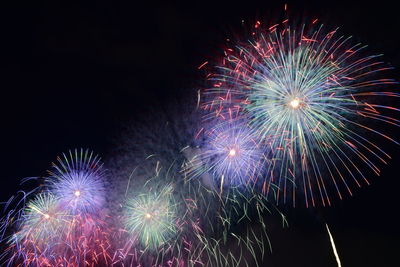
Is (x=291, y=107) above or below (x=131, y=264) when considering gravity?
above

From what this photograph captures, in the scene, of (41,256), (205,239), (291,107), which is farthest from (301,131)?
(41,256)

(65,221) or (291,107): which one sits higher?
(291,107)

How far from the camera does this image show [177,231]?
14156 mm

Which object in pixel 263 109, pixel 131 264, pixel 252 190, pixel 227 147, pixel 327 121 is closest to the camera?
pixel 327 121

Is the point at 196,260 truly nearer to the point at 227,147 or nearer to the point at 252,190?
the point at 252,190

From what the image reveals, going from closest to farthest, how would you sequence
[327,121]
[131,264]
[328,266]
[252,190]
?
1. [327,121]
2. [252,190]
3. [131,264]
4. [328,266]

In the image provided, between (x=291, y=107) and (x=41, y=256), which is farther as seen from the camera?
(x=41, y=256)

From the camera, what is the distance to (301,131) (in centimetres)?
1122

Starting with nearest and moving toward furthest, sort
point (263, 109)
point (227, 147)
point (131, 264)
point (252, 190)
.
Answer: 1. point (263, 109)
2. point (227, 147)
3. point (252, 190)
4. point (131, 264)

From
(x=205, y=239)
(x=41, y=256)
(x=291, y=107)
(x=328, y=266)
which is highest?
(x=328, y=266)

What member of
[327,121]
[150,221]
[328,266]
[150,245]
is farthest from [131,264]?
[328,266]

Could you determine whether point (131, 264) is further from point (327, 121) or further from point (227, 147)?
Answer: point (327, 121)

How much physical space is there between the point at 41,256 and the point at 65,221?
1864 mm

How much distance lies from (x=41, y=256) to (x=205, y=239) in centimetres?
698
